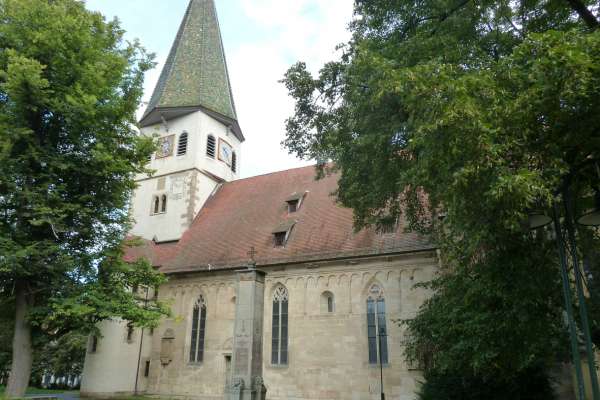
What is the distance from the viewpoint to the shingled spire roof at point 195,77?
27.8 metres

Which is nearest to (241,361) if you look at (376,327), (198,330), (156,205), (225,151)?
(376,327)

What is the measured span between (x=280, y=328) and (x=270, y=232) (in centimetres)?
429

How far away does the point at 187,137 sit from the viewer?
27281 millimetres

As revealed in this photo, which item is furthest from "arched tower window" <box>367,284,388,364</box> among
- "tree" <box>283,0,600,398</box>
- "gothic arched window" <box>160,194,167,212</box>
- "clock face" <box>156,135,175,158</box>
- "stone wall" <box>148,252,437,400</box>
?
"clock face" <box>156,135,175,158</box>

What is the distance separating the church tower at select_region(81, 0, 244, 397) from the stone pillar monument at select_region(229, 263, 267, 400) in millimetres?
10578

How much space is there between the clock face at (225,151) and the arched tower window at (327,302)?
1254 cm

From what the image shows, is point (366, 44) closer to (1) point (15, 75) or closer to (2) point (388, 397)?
(1) point (15, 75)

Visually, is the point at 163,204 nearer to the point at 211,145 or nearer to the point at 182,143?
the point at 182,143

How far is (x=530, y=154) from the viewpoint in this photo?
Result: 728cm

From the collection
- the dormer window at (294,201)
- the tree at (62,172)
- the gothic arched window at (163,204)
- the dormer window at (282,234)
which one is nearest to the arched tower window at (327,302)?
the dormer window at (282,234)

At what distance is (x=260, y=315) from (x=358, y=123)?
19.6 ft

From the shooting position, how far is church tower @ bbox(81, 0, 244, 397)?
2200 centimetres

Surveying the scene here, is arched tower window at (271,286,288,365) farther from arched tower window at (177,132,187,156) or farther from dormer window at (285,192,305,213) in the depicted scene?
arched tower window at (177,132,187,156)

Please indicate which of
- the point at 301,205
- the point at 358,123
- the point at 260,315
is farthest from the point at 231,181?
the point at 358,123
